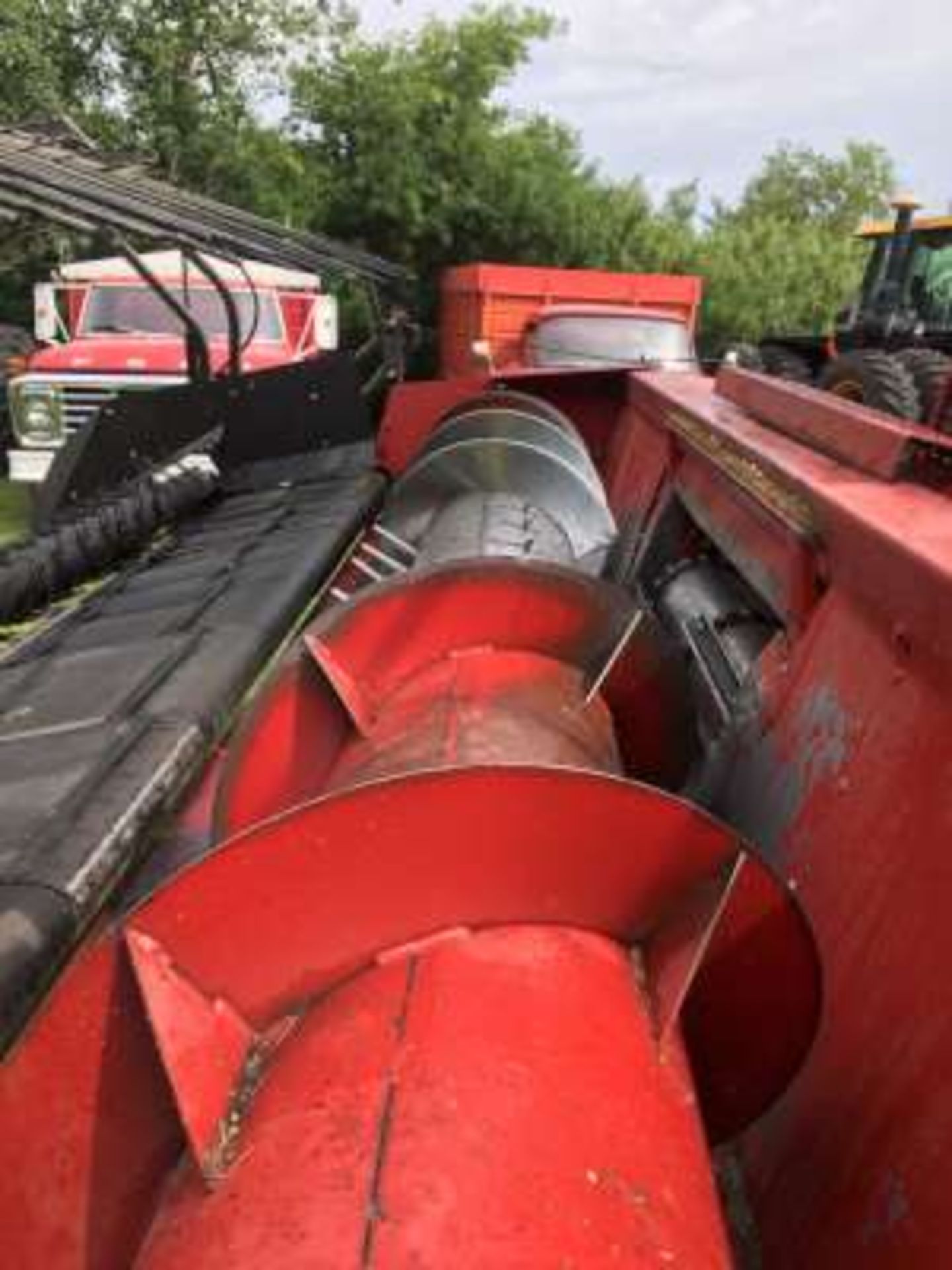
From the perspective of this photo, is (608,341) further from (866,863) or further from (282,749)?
(866,863)

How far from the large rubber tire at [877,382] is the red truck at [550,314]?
1.73 m

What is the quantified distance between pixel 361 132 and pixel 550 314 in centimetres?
953

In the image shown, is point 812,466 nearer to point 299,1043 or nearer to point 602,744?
point 602,744

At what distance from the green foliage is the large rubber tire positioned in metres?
10.6

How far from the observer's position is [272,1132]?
1086 mm

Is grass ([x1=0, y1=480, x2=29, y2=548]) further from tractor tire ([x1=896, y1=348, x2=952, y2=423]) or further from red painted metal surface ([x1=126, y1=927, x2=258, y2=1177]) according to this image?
red painted metal surface ([x1=126, y1=927, x2=258, y2=1177])

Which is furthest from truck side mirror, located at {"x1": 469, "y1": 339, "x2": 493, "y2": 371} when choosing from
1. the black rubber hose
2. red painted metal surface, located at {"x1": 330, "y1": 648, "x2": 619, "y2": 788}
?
red painted metal surface, located at {"x1": 330, "y1": 648, "x2": 619, "y2": 788}

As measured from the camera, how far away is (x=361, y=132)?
1972 cm

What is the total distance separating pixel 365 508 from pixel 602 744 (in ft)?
11.3

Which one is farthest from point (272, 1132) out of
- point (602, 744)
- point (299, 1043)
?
point (602, 744)

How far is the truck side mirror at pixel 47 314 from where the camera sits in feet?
32.9

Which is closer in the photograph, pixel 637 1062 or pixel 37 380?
pixel 637 1062

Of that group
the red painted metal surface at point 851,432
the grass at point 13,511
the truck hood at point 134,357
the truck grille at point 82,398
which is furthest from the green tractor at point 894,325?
the red painted metal surface at point 851,432

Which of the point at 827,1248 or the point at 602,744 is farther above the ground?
the point at 602,744
